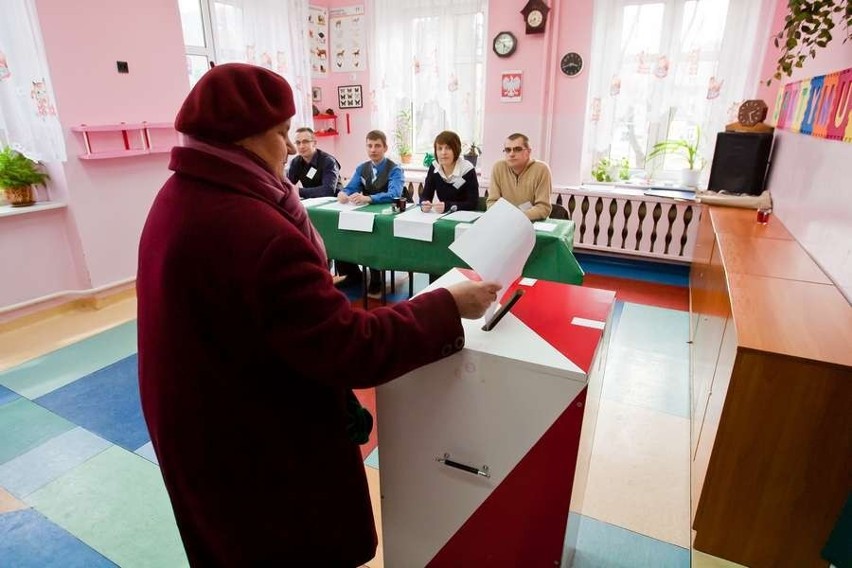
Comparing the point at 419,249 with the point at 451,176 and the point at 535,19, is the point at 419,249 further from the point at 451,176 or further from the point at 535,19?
the point at 535,19

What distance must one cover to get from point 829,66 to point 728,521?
229 centimetres

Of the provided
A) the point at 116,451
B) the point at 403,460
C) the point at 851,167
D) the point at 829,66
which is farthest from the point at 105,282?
the point at 829,66

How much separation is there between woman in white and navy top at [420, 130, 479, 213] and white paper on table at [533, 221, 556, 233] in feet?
2.40

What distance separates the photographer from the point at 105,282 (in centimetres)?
383

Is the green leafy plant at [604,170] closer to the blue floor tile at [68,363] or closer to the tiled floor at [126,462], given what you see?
the tiled floor at [126,462]

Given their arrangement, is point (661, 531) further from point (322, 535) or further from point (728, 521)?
point (322, 535)

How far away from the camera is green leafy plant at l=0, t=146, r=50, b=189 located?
3.26 m

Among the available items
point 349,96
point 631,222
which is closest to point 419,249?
point 631,222

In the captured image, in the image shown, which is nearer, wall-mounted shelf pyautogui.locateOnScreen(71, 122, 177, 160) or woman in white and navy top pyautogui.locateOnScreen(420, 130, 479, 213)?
wall-mounted shelf pyautogui.locateOnScreen(71, 122, 177, 160)

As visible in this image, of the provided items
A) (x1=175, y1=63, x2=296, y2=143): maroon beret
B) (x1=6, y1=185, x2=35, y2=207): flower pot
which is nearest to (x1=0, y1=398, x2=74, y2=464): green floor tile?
(x1=6, y1=185, x2=35, y2=207): flower pot

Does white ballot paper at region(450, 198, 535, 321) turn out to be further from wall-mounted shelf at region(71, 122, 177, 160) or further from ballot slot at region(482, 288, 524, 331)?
wall-mounted shelf at region(71, 122, 177, 160)

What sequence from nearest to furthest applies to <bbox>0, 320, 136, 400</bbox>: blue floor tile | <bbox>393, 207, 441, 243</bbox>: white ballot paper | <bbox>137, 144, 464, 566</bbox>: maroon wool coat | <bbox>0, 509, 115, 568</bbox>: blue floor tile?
<bbox>137, 144, 464, 566</bbox>: maroon wool coat
<bbox>0, 509, 115, 568</bbox>: blue floor tile
<bbox>0, 320, 136, 400</bbox>: blue floor tile
<bbox>393, 207, 441, 243</bbox>: white ballot paper

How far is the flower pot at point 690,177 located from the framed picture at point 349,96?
11.6 feet

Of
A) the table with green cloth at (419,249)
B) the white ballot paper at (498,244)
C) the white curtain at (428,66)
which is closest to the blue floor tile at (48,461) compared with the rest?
the table with green cloth at (419,249)
